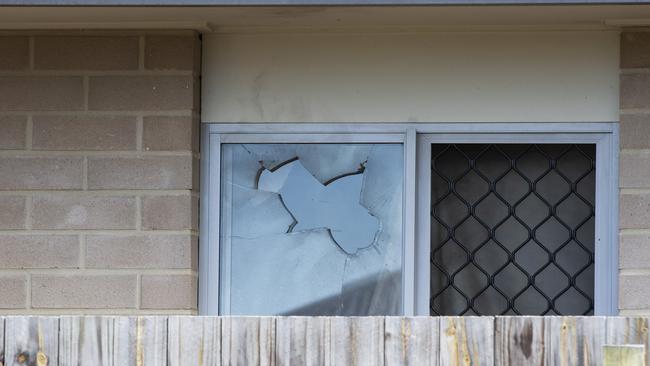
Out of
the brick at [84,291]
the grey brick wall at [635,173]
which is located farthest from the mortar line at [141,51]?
the grey brick wall at [635,173]

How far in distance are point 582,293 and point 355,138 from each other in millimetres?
1239

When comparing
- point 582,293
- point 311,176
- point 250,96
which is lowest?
point 582,293

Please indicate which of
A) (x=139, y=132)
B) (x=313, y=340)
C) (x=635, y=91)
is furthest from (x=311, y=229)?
(x=313, y=340)

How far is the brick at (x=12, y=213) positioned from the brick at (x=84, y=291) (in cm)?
26

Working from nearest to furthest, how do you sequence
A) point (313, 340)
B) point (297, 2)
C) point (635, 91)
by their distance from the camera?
1. point (313, 340)
2. point (297, 2)
3. point (635, 91)

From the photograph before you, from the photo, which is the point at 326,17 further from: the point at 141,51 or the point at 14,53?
the point at 14,53

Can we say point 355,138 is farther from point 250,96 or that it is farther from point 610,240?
point 610,240

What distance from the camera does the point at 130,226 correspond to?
222 inches

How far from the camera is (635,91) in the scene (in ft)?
18.3

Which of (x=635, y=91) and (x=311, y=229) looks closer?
(x=635, y=91)

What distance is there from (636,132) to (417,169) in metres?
0.97

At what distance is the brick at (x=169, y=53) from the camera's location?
5.69 metres

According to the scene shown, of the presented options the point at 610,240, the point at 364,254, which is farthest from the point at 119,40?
the point at 610,240

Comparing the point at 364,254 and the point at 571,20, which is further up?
the point at 571,20
